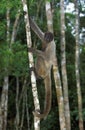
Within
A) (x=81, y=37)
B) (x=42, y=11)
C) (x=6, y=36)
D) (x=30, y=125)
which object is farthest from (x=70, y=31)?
(x=6, y=36)

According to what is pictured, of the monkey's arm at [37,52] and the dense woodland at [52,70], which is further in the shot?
the dense woodland at [52,70]

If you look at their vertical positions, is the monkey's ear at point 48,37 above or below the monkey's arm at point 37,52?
above

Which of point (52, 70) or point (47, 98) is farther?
point (52, 70)

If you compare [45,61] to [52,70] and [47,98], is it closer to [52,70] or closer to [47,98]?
[47,98]

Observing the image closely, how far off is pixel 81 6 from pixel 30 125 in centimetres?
537

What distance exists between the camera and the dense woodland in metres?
10.2

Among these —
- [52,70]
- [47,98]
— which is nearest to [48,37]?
[47,98]

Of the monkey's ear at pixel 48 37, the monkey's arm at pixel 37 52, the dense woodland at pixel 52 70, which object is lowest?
the dense woodland at pixel 52 70

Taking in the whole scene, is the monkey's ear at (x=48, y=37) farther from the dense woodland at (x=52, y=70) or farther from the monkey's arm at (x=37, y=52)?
the dense woodland at (x=52, y=70)

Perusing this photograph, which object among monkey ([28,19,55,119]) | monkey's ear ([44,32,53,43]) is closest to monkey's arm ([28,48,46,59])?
monkey ([28,19,55,119])

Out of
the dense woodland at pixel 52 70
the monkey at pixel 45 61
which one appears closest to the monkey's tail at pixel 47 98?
the monkey at pixel 45 61

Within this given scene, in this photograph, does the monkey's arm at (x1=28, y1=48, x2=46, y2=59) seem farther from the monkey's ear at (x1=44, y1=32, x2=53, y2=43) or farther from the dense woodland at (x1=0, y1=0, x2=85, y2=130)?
the dense woodland at (x1=0, y1=0, x2=85, y2=130)

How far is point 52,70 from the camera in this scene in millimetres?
12719

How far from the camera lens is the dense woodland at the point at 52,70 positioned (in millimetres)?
10188
